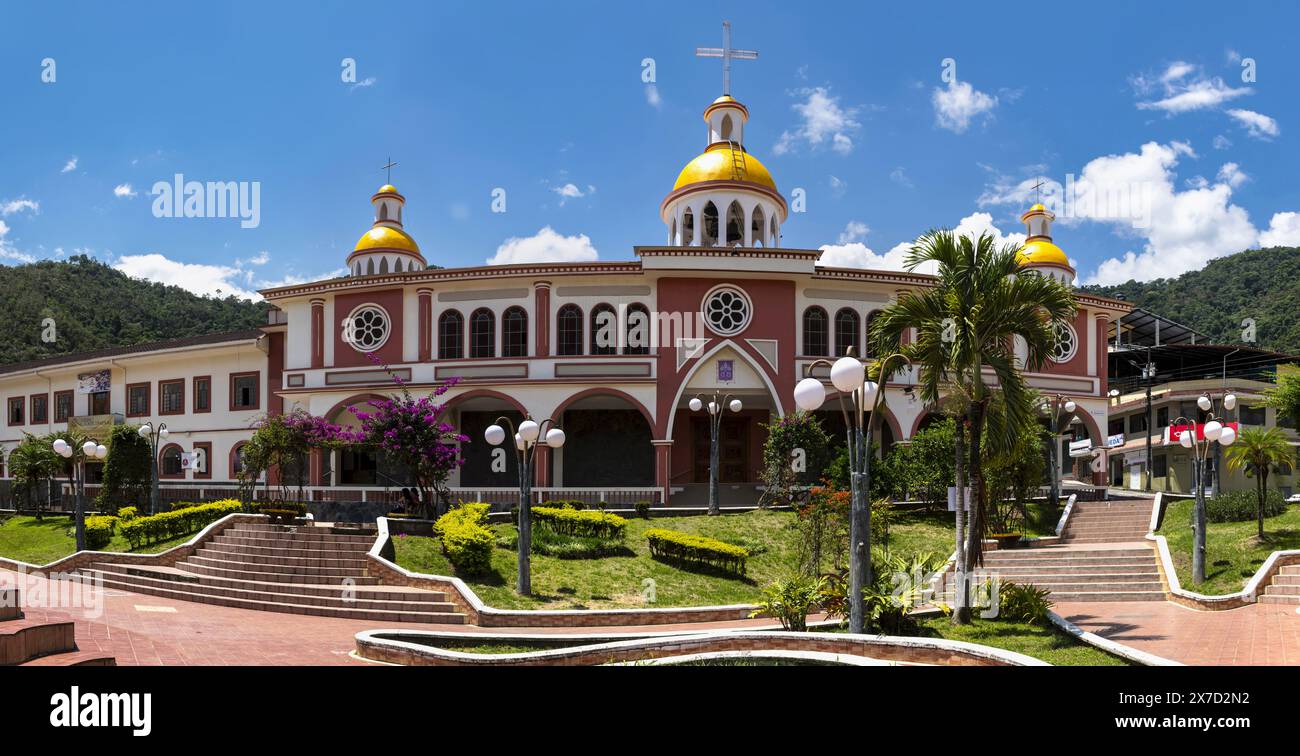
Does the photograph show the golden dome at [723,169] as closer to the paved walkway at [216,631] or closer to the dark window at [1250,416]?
the paved walkway at [216,631]

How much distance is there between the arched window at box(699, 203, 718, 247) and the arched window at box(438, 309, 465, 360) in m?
8.77

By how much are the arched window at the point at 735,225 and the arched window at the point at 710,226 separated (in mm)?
516

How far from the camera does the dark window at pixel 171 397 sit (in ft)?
114

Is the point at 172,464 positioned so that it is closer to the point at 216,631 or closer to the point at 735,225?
the point at 735,225

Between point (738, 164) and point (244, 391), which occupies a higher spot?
point (738, 164)

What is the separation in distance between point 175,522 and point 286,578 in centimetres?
594

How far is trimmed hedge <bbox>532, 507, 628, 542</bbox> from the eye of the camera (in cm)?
1859

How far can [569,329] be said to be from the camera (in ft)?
88.6

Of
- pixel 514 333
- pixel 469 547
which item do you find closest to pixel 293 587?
pixel 469 547
